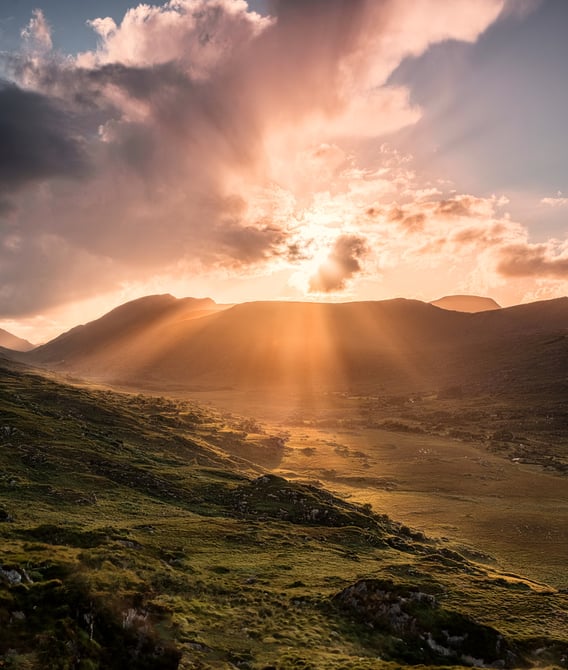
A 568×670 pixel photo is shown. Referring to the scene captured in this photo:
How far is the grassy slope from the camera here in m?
22.5

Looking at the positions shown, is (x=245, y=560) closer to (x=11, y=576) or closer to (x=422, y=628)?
(x=422, y=628)

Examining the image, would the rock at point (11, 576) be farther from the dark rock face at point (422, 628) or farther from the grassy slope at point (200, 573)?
the dark rock face at point (422, 628)

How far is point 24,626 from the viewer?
2078cm

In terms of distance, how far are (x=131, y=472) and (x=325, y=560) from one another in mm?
36492

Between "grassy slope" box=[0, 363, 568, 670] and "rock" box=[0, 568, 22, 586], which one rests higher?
"rock" box=[0, 568, 22, 586]

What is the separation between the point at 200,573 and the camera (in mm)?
39750

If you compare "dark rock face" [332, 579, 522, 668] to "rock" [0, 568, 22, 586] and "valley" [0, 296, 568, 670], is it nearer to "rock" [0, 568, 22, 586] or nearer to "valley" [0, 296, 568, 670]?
"valley" [0, 296, 568, 670]

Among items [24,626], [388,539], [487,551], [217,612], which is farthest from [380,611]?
[487,551]

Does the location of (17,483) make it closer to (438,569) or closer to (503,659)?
(438,569)

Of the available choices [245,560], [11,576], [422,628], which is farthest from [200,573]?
[422,628]

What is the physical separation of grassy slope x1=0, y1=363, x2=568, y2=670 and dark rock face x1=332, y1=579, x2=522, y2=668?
0.54 feet

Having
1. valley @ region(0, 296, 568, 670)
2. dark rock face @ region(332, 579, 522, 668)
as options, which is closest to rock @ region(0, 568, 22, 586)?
valley @ region(0, 296, 568, 670)

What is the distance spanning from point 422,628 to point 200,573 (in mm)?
18513

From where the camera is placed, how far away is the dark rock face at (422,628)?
98.7 feet
